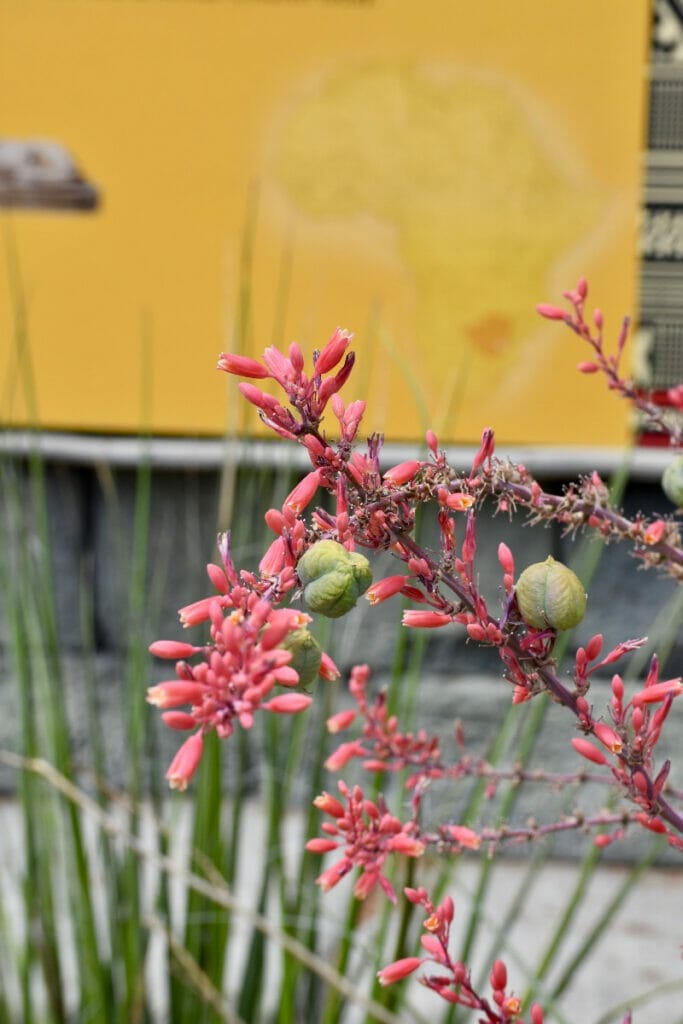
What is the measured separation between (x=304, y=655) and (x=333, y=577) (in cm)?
2

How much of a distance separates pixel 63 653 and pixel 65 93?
107 centimetres

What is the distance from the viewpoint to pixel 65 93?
82.4 inches

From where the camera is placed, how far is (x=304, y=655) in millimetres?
309

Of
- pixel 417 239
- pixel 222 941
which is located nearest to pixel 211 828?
pixel 222 941

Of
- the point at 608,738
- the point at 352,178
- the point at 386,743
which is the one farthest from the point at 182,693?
the point at 352,178

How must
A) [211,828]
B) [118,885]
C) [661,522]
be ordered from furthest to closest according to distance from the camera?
1. [118,885]
2. [211,828]
3. [661,522]

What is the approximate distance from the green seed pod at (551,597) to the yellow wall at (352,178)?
1716mm

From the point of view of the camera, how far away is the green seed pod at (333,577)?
300mm

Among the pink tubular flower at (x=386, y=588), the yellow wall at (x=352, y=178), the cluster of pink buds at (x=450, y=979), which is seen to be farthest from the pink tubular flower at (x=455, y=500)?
the yellow wall at (x=352, y=178)

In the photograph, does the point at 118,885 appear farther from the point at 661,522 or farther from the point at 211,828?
the point at 661,522

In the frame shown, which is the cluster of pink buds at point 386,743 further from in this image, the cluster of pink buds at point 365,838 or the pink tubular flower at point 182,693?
the pink tubular flower at point 182,693

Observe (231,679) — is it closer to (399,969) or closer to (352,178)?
(399,969)

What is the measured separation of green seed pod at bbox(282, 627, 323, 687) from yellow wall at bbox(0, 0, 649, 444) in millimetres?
1724

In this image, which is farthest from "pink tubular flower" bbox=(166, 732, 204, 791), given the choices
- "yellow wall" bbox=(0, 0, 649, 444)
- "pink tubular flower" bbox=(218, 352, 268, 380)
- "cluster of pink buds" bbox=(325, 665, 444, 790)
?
"yellow wall" bbox=(0, 0, 649, 444)
